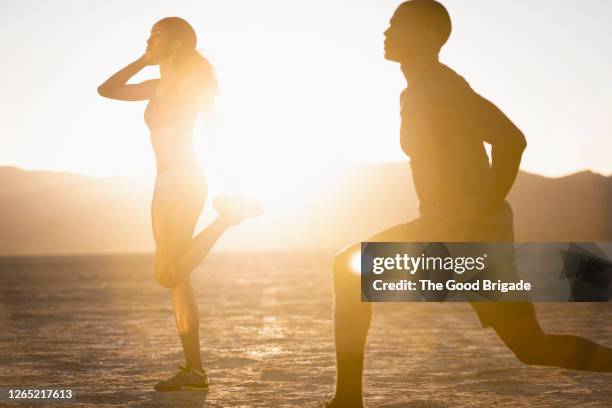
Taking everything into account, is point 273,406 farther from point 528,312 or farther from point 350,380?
point 528,312

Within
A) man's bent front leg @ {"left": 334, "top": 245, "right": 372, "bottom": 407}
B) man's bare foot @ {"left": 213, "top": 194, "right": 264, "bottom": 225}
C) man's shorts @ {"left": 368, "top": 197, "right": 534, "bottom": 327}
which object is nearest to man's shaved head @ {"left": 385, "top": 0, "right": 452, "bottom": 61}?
man's shorts @ {"left": 368, "top": 197, "right": 534, "bottom": 327}

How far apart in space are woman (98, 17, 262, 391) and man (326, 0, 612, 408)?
159cm

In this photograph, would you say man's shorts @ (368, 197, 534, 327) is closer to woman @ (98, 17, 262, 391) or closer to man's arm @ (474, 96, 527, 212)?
man's arm @ (474, 96, 527, 212)

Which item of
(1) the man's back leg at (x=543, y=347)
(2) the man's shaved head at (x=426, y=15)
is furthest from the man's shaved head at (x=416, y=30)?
(1) the man's back leg at (x=543, y=347)

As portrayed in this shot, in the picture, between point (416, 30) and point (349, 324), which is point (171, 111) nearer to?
point (416, 30)

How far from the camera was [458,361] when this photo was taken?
7.42 m

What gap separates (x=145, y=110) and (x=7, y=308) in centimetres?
1147

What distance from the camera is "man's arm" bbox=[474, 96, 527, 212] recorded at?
145 inches

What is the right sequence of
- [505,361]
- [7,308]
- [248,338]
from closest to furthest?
[505,361]
[248,338]
[7,308]

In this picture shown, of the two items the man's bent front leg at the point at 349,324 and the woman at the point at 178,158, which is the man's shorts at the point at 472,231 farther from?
the woman at the point at 178,158

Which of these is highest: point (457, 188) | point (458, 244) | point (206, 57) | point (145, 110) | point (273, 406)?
point (206, 57)

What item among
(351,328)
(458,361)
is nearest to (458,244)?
(351,328)

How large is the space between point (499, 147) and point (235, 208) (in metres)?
1.96

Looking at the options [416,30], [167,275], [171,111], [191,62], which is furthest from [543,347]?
[191,62]
